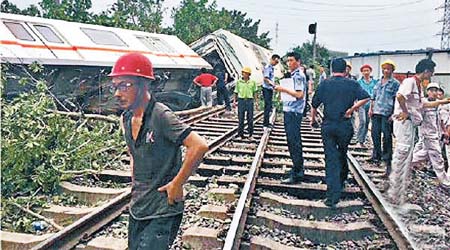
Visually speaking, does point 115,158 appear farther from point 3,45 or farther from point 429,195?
point 429,195

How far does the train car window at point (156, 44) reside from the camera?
15.6 meters

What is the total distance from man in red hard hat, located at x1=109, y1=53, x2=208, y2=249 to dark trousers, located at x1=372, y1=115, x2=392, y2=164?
564 centimetres

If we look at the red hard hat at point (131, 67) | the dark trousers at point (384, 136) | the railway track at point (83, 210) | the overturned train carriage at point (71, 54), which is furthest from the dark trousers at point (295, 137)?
the red hard hat at point (131, 67)

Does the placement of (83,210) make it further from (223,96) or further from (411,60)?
(411,60)

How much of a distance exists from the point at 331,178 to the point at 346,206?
1.18 ft

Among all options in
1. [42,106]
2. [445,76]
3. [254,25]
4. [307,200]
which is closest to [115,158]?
[42,106]

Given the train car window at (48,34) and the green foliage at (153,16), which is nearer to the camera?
the train car window at (48,34)

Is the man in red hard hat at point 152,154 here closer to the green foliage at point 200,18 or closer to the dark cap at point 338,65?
the dark cap at point 338,65

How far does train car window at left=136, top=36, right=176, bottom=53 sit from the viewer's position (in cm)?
1556

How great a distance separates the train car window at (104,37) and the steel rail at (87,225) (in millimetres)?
8042

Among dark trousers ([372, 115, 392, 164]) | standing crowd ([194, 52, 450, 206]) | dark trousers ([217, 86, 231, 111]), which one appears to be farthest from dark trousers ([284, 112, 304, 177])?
A: dark trousers ([217, 86, 231, 111])

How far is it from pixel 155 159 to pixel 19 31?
27.3 feet

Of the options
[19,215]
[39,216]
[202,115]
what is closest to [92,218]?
[39,216]

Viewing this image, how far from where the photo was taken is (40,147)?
19.9ft
